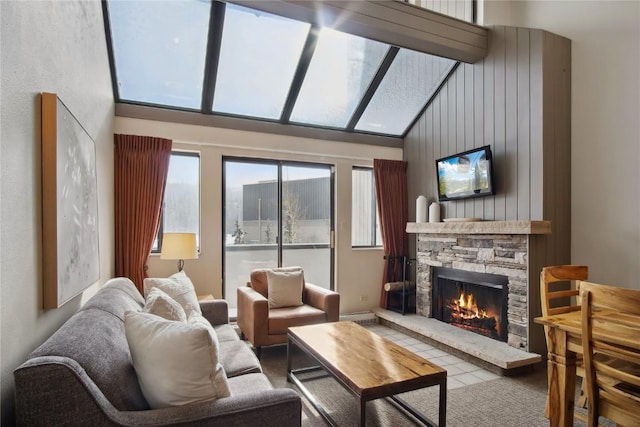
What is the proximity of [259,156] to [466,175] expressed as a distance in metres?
2.54

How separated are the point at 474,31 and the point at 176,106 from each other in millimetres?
3464

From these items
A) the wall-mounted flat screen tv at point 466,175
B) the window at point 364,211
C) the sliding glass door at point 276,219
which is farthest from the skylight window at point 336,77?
the wall-mounted flat screen tv at point 466,175

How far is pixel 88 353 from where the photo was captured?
1.30 m

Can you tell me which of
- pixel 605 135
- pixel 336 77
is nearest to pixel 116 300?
pixel 336 77

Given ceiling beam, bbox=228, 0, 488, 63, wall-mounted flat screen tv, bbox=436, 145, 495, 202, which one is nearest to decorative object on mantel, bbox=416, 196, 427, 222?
wall-mounted flat screen tv, bbox=436, 145, 495, 202

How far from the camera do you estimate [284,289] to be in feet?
12.6

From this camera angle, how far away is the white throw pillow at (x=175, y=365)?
139 cm

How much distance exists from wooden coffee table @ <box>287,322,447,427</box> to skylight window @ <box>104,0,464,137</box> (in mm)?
2809

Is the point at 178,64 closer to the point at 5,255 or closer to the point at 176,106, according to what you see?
the point at 176,106

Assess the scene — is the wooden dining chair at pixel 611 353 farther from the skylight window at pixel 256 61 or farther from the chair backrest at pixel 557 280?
the skylight window at pixel 256 61

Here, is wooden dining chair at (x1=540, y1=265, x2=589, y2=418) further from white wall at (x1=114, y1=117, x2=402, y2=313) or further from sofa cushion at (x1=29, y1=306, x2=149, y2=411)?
white wall at (x1=114, y1=117, x2=402, y2=313)

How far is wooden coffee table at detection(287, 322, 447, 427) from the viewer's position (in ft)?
6.35

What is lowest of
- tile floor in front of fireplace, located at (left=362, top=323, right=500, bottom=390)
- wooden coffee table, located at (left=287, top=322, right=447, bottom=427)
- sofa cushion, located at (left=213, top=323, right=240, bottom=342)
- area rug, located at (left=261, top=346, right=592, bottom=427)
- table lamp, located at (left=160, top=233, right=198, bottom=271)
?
tile floor in front of fireplace, located at (left=362, top=323, right=500, bottom=390)

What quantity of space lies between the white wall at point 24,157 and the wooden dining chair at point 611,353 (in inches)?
94.5
